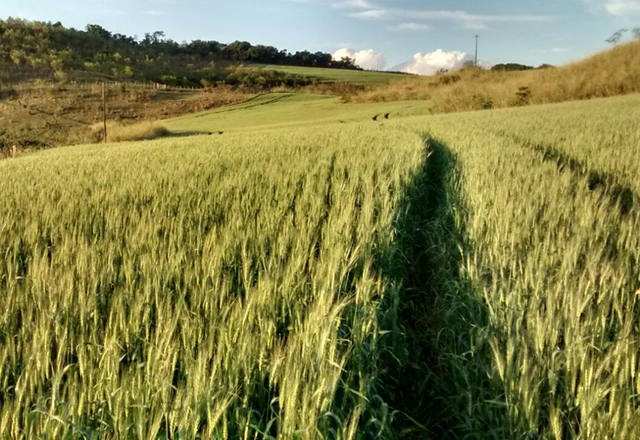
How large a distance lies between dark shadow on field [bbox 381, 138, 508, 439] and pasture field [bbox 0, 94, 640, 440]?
0.05 feet

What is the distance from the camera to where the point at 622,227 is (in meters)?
2.93

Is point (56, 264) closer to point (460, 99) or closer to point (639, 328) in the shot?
point (639, 328)

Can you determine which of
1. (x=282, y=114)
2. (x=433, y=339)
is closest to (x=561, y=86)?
(x=282, y=114)

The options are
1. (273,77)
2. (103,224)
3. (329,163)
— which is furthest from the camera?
(273,77)

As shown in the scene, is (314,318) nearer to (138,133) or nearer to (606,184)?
(606,184)

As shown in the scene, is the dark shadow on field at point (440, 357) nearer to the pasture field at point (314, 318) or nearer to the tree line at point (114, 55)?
the pasture field at point (314, 318)

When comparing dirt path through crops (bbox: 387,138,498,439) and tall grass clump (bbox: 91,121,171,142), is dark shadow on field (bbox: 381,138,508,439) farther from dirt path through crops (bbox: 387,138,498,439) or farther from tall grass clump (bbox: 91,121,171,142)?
tall grass clump (bbox: 91,121,171,142)

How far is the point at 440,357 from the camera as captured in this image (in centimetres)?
230

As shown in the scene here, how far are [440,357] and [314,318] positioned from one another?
0.99 m

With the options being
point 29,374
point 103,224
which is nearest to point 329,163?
point 103,224

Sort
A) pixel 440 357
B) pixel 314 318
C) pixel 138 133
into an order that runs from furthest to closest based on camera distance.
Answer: pixel 138 133 < pixel 440 357 < pixel 314 318

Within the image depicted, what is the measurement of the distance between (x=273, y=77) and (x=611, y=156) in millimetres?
69419

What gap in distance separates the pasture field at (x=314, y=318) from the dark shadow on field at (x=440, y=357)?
0.01m

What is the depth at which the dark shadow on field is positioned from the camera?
1871 mm
